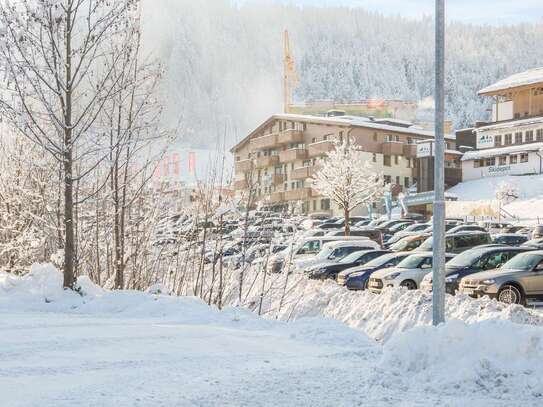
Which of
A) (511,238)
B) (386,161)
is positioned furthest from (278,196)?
(511,238)

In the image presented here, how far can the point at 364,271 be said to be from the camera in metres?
22.6

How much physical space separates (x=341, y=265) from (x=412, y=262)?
3894 millimetres

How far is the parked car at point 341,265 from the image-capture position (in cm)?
2464

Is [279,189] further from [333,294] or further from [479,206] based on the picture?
[333,294]

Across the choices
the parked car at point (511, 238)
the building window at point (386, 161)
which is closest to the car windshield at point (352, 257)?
the parked car at point (511, 238)

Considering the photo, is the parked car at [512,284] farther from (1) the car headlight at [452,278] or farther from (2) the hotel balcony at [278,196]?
(2) the hotel balcony at [278,196]

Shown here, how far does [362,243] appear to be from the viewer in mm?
27781

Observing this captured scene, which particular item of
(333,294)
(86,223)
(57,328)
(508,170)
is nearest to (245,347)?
(57,328)

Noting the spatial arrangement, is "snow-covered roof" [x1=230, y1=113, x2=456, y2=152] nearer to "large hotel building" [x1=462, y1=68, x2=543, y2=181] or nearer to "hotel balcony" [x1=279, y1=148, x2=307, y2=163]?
"hotel balcony" [x1=279, y1=148, x2=307, y2=163]

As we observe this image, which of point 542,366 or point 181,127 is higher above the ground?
point 181,127

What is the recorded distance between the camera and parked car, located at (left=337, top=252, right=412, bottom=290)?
73.2 feet

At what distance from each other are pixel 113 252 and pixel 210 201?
90.3 inches

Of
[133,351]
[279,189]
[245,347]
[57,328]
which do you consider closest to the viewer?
[133,351]

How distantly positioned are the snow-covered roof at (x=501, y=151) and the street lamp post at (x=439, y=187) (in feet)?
177
